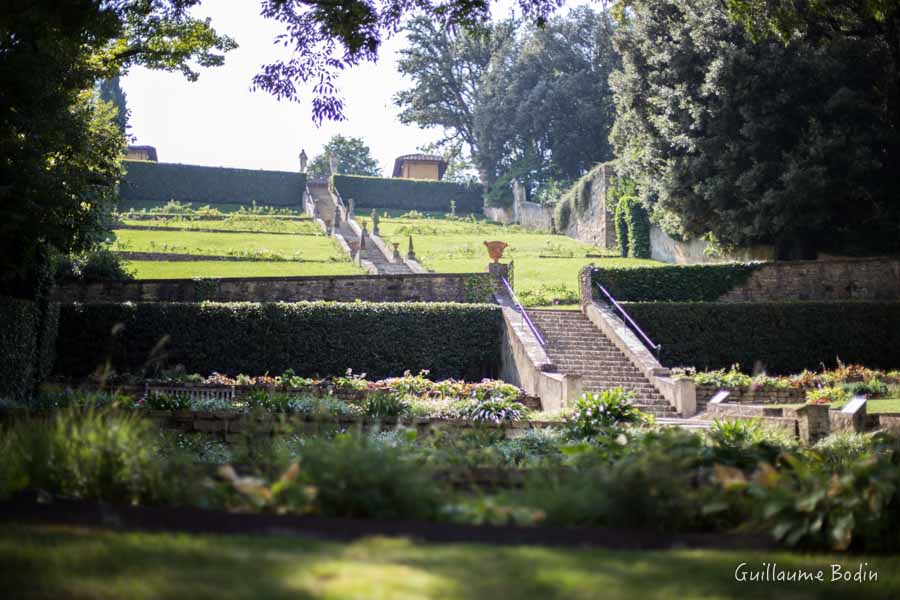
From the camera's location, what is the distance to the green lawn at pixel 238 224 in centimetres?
3897

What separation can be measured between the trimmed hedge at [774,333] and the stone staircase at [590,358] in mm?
1484

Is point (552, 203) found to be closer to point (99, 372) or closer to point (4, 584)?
point (99, 372)

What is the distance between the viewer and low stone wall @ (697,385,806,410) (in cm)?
1770

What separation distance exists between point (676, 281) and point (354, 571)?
868 inches

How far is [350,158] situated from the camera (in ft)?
226

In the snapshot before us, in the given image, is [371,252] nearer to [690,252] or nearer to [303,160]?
[690,252]

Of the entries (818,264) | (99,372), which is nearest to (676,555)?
(99,372)

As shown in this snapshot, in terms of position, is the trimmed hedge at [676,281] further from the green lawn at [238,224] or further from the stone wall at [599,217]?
the green lawn at [238,224]

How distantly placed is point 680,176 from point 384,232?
54.8ft

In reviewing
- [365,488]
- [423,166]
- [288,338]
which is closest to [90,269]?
[288,338]

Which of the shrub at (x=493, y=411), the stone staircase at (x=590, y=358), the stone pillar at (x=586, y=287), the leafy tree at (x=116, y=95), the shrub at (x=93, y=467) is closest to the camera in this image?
the shrub at (x=93, y=467)

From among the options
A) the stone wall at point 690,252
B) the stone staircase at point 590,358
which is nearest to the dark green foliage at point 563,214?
the stone wall at point 690,252

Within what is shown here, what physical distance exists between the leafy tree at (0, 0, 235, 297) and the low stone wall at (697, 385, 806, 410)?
467 inches

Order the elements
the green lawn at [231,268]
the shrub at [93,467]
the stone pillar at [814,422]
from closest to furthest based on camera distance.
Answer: the shrub at [93,467], the stone pillar at [814,422], the green lawn at [231,268]
